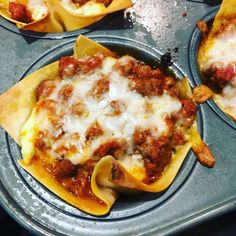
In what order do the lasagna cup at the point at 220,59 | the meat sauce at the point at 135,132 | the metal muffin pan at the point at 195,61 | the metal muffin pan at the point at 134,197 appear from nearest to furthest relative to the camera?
1. the metal muffin pan at the point at 134,197
2. the meat sauce at the point at 135,132
3. the metal muffin pan at the point at 195,61
4. the lasagna cup at the point at 220,59

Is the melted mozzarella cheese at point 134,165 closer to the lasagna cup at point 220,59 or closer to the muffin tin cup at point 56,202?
the muffin tin cup at point 56,202

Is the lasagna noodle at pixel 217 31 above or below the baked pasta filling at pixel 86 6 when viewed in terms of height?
below

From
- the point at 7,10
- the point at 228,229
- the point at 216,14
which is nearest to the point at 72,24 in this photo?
the point at 7,10

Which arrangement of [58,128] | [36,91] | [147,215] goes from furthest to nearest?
1. [36,91]
2. [58,128]
3. [147,215]

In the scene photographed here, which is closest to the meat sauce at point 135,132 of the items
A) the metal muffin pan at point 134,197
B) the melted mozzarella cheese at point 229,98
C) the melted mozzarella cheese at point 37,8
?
the metal muffin pan at point 134,197

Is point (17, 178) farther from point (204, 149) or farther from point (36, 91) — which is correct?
point (204, 149)

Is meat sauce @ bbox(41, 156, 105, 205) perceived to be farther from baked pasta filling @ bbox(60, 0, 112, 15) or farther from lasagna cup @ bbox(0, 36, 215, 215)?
baked pasta filling @ bbox(60, 0, 112, 15)
